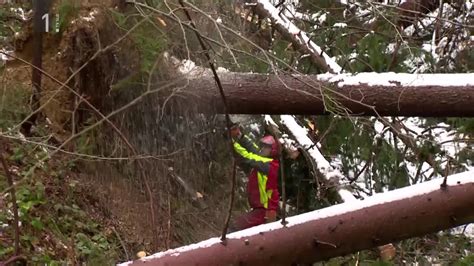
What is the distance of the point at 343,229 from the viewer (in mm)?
3594

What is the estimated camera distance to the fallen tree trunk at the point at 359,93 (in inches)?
210

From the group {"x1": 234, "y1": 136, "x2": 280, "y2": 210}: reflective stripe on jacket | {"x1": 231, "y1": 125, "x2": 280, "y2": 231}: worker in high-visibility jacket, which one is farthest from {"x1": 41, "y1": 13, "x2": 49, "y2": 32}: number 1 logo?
{"x1": 234, "y1": 136, "x2": 280, "y2": 210}: reflective stripe on jacket

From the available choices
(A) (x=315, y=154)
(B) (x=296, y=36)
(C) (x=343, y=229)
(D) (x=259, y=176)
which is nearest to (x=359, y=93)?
(A) (x=315, y=154)

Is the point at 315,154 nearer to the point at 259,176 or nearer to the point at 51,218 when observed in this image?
the point at 259,176

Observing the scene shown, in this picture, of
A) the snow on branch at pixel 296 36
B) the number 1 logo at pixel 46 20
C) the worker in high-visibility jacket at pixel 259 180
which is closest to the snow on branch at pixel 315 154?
the worker in high-visibility jacket at pixel 259 180

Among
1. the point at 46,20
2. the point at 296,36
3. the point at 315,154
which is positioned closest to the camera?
the point at 46,20

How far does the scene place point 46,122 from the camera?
239 inches

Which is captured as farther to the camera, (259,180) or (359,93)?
(259,180)

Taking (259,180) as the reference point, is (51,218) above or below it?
above

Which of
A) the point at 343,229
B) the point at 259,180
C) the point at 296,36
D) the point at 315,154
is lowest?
the point at 259,180

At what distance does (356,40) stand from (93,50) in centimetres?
271

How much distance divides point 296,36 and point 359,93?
63.4 inches

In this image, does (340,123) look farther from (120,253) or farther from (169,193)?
(120,253)

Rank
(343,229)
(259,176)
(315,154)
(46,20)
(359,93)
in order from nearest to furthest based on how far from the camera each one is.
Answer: (343,229) → (359,93) → (46,20) → (259,176) → (315,154)
